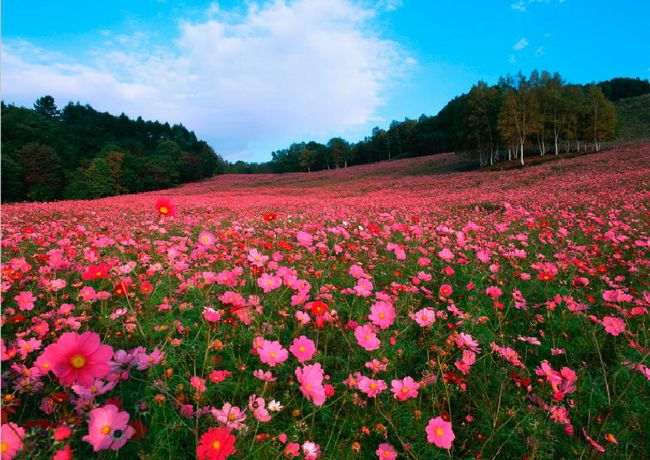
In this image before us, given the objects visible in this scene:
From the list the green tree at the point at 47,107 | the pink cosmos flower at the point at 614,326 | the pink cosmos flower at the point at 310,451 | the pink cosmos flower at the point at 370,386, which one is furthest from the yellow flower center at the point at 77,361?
the green tree at the point at 47,107

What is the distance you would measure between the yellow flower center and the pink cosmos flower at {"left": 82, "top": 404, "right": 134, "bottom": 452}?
0.44 feet

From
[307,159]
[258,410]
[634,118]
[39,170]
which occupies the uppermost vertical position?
[307,159]

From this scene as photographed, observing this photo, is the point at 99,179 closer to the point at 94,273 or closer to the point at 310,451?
the point at 94,273

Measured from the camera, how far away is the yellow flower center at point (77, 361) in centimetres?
89

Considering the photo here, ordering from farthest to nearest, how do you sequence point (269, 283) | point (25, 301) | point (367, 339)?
point (269, 283)
point (25, 301)
point (367, 339)

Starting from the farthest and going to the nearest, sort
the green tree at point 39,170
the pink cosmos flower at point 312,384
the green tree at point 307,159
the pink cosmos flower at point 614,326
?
the green tree at point 307,159, the green tree at point 39,170, the pink cosmos flower at point 614,326, the pink cosmos flower at point 312,384

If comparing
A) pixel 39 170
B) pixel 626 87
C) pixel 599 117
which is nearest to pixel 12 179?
pixel 39 170

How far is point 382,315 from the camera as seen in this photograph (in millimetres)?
1720

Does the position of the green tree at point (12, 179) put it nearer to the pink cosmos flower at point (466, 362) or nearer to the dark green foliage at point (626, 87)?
the pink cosmos flower at point (466, 362)

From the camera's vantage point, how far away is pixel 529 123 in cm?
2814

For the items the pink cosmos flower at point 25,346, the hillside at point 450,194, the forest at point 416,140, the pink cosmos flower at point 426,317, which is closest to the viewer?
the pink cosmos flower at point 25,346

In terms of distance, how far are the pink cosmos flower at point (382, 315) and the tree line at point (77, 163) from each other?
40785mm

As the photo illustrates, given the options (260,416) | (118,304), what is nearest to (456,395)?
(260,416)

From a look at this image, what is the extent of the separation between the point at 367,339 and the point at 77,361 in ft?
3.61
